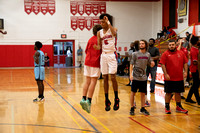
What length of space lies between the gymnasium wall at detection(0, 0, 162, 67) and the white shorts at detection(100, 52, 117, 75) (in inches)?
822

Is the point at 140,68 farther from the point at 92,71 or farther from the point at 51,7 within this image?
the point at 51,7

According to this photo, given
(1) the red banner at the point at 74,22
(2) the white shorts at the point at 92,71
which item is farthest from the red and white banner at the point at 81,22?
(2) the white shorts at the point at 92,71

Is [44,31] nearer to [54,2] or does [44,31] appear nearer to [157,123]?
[54,2]

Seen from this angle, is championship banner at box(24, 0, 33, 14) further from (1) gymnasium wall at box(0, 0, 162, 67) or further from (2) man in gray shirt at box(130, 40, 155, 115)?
(2) man in gray shirt at box(130, 40, 155, 115)

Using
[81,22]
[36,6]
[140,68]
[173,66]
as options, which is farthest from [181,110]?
[36,6]

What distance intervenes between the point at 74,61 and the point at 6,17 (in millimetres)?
7517

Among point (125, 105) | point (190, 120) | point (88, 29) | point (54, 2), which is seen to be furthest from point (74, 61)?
point (190, 120)

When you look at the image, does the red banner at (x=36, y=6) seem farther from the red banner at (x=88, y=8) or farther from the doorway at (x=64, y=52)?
the red banner at (x=88, y=8)

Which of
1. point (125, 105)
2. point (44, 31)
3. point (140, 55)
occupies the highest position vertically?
point (44, 31)

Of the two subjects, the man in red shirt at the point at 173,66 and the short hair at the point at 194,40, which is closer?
the man in red shirt at the point at 173,66

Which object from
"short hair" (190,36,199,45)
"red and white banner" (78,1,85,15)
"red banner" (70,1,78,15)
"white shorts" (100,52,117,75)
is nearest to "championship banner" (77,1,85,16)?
"red and white banner" (78,1,85,15)

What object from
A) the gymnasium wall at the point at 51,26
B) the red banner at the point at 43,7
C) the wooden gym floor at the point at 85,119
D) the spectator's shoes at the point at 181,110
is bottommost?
the wooden gym floor at the point at 85,119

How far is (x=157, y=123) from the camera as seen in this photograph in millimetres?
5379

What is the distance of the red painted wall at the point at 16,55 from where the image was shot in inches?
981
